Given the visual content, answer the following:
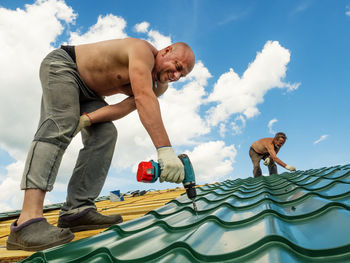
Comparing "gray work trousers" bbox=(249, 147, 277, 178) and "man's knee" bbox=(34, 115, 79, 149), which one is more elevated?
"gray work trousers" bbox=(249, 147, 277, 178)

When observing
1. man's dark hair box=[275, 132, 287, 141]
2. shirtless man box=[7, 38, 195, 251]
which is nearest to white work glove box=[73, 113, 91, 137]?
shirtless man box=[7, 38, 195, 251]

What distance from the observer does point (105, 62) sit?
2.18 m

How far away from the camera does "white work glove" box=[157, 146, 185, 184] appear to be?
1694 mm

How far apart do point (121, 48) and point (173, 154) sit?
1073 mm

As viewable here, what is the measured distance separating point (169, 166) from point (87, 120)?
3.03 ft

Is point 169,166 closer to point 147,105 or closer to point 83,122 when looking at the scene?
point 147,105

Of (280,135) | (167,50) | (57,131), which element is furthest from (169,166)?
(280,135)

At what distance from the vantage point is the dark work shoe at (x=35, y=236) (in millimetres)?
1541

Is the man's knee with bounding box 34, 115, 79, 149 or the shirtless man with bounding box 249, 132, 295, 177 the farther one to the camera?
the shirtless man with bounding box 249, 132, 295, 177

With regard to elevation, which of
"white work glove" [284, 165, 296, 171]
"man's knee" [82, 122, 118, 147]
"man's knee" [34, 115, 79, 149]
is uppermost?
"white work glove" [284, 165, 296, 171]

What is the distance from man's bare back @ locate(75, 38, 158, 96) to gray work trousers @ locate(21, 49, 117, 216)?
0.08 metres

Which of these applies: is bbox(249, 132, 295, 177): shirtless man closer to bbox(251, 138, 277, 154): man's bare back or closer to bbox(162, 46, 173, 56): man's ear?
bbox(251, 138, 277, 154): man's bare back

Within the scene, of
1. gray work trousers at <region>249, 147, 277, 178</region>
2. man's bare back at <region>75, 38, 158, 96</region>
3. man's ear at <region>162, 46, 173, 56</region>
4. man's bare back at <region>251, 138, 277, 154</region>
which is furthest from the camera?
gray work trousers at <region>249, 147, 277, 178</region>

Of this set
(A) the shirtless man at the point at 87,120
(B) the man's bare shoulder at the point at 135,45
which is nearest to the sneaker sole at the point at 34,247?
(A) the shirtless man at the point at 87,120
